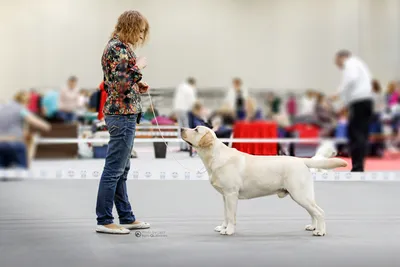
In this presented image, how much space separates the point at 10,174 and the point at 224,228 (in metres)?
3.17

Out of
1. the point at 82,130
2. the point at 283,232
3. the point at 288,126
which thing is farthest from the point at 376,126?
the point at 283,232

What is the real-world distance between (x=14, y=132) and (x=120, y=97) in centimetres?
210

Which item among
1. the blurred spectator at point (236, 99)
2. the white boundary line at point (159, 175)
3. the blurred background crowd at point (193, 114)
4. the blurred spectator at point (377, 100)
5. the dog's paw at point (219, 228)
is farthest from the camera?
the blurred spectator at point (236, 99)

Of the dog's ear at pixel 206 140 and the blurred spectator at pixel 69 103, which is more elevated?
the blurred spectator at pixel 69 103

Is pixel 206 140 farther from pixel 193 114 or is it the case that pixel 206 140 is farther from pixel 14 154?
pixel 193 114

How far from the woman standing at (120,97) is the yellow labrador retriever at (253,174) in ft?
1.15

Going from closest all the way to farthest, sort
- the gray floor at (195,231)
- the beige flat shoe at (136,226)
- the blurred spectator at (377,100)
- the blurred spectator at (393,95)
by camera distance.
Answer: the gray floor at (195,231) → the beige flat shoe at (136,226) → the blurred spectator at (377,100) → the blurred spectator at (393,95)

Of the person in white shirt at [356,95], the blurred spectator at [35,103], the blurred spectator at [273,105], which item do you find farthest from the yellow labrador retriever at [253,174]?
the blurred spectator at [273,105]

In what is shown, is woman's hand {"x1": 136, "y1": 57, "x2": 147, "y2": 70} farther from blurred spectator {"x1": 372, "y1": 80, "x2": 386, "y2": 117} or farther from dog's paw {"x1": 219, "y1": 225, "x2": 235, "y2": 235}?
blurred spectator {"x1": 372, "y1": 80, "x2": 386, "y2": 117}

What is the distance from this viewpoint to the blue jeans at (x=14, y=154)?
17.9 ft

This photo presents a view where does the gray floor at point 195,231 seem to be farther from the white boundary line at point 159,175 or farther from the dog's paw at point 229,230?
the white boundary line at point 159,175

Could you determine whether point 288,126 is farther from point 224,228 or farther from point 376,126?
point 224,228

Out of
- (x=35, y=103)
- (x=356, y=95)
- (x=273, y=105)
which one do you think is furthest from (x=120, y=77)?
A: (x=273, y=105)

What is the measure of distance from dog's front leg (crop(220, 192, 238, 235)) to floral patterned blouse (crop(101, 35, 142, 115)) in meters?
0.74
